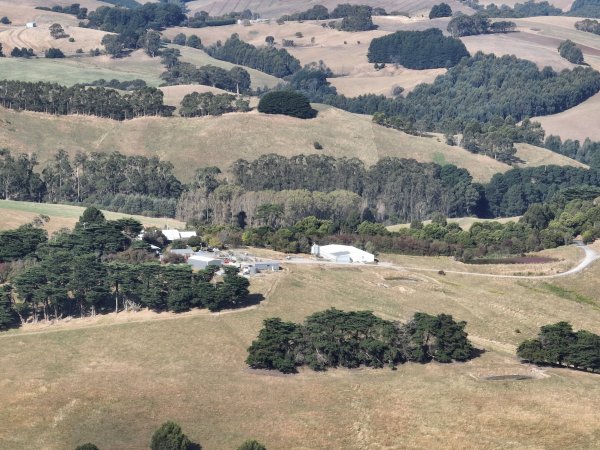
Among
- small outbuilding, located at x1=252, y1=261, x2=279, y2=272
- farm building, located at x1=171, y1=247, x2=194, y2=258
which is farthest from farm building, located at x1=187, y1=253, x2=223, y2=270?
small outbuilding, located at x1=252, y1=261, x2=279, y2=272

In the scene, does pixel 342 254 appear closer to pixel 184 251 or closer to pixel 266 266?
pixel 266 266

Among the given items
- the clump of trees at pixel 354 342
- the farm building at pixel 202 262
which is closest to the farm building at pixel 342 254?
the farm building at pixel 202 262

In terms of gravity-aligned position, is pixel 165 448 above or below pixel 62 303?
above

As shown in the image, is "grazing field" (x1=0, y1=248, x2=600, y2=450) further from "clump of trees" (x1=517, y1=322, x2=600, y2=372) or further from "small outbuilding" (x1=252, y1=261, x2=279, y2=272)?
"small outbuilding" (x1=252, y1=261, x2=279, y2=272)

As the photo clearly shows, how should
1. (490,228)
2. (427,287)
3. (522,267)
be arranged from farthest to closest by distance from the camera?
(490,228)
(522,267)
(427,287)

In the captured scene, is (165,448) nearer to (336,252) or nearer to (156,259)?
(156,259)

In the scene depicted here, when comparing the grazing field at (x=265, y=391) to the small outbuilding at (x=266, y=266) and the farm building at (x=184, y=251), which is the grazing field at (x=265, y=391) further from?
the farm building at (x=184, y=251)

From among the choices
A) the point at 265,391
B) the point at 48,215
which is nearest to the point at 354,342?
the point at 265,391

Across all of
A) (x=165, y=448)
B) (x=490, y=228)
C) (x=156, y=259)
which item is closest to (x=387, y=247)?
(x=490, y=228)
